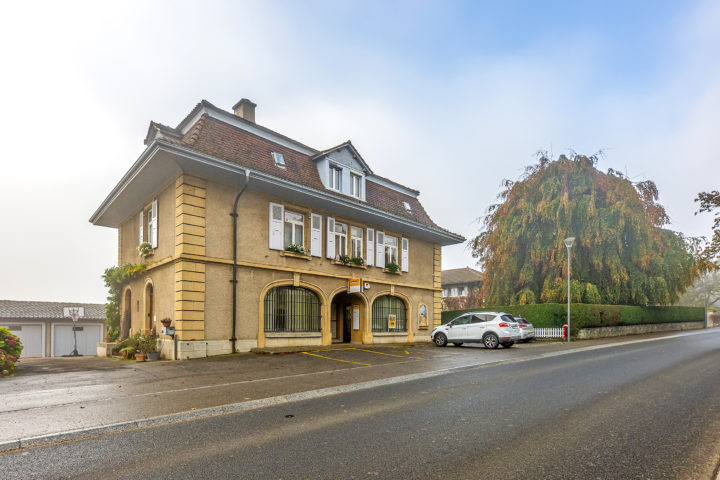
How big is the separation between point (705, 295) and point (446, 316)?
Answer: 52.5 meters

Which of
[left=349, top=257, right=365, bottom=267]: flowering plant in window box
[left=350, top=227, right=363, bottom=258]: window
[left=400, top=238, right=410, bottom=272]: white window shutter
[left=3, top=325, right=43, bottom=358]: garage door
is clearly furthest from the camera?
[left=3, top=325, right=43, bottom=358]: garage door

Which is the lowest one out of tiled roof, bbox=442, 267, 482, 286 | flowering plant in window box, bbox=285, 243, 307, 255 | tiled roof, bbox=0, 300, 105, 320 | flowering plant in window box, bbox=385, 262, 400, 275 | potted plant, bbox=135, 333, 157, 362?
tiled roof, bbox=0, 300, 105, 320

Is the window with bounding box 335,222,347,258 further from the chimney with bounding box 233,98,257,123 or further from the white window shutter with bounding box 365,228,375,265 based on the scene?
the chimney with bounding box 233,98,257,123

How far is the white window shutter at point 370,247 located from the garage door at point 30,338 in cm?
3110

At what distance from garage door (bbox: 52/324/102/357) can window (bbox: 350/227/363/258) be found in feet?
A: 100

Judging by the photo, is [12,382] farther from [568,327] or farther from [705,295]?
[705,295]

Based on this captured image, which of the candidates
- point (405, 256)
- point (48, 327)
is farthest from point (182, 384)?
point (48, 327)

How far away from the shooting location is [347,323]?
23.2 meters

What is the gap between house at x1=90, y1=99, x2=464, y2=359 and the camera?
1513 cm

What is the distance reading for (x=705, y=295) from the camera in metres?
64.1

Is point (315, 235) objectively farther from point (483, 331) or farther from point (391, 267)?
point (483, 331)

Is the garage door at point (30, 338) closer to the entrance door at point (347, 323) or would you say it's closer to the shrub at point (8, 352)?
the entrance door at point (347, 323)

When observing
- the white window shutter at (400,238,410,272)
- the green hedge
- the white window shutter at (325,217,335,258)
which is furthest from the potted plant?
the green hedge

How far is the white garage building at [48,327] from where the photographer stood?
118 feet
